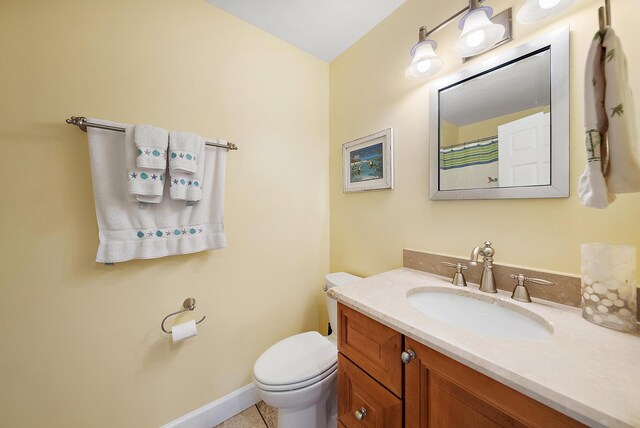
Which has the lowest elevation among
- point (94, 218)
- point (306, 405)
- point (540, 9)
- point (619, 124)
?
point (306, 405)

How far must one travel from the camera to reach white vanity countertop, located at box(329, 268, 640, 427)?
377 mm

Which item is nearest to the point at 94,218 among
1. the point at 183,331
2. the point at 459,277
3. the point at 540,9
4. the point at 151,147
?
the point at 151,147

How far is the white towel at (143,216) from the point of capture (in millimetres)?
942

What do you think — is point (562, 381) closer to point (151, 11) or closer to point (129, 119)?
point (129, 119)

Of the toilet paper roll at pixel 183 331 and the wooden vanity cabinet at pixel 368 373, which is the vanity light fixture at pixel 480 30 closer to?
the wooden vanity cabinet at pixel 368 373

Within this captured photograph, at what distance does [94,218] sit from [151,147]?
0.41 m

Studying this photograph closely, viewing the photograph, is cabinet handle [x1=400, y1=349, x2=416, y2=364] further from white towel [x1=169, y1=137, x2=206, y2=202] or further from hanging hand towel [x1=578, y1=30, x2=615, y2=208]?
white towel [x1=169, y1=137, x2=206, y2=202]

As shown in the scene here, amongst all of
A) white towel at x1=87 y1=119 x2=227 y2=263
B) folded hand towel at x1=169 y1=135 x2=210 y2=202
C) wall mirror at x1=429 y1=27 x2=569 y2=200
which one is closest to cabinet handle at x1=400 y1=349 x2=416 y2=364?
wall mirror at x1=429 y1=27 x2=569 y2=200

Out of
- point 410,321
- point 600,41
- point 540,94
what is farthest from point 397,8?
point 410,321

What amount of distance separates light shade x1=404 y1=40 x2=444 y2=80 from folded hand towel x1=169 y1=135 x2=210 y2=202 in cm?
112

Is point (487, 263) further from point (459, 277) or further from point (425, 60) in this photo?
point (425, 60)

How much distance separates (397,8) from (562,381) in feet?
5.64

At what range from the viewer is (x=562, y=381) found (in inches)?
16.5

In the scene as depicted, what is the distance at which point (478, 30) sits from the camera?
2.72 feet
